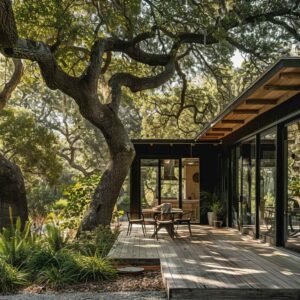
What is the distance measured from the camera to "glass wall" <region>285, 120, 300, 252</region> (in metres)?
8.22

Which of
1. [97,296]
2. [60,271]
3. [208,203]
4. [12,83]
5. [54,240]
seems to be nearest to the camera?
[97,296]

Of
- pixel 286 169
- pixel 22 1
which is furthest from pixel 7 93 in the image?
pixel 286 169

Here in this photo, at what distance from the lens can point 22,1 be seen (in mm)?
11297

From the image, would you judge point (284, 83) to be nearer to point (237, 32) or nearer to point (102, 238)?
point (102, 238)

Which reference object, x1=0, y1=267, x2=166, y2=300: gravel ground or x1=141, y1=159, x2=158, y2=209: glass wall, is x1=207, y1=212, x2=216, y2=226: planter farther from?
x1=0, y1=267, x2=166, y2=300: gravel ground

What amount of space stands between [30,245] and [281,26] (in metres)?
8.61

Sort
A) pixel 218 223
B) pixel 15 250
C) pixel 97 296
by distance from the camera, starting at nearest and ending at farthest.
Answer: pixel 97 296
pixel 15 250
pixel 218 223

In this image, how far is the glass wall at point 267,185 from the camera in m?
9.58

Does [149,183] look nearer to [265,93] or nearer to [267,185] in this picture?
[267,185]

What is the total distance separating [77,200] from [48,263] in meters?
5.75

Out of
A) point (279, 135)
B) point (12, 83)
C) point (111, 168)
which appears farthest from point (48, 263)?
point (12, 83)

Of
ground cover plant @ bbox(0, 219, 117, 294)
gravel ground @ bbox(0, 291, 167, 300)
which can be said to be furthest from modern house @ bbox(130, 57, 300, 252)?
ground cover plant @ bbox(0, 219, 117, 294)

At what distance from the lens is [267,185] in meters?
10.0

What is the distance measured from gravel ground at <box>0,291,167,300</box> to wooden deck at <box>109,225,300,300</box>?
253 mm
